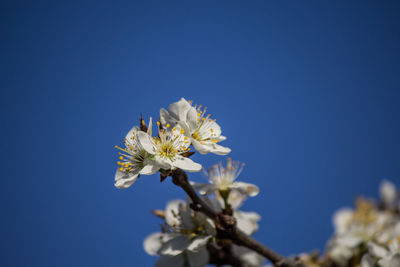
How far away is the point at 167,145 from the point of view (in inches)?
47.6

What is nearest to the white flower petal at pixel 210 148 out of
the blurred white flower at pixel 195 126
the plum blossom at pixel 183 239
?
the blurred white flower at pixel 195 126

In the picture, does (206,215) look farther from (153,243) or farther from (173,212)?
(153,243)

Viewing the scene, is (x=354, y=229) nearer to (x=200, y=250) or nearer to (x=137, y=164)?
(x=200, y=250)

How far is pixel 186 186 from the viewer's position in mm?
1189

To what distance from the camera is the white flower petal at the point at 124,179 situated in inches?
43.7

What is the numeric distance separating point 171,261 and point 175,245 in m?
0.15

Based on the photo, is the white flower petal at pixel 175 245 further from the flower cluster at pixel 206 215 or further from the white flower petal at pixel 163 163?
the white flower petal at pixel 163 163

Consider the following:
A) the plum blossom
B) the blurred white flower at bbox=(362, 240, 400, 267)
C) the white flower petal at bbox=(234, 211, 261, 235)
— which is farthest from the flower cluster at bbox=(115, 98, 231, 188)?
the blurred white flower at bbox=(362, 240, 400, 267)

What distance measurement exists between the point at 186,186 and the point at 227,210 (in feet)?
0.85

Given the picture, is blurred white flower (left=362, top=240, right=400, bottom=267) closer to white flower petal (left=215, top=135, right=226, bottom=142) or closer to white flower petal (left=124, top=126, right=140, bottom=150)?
white flower petal (left=215, top=135, right=226, bottom=142)

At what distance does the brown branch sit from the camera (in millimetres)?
1180

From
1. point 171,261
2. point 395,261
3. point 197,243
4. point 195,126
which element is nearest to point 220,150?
point 195,126

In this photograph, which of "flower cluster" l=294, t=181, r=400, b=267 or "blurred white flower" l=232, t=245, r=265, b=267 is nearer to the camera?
"flower cluster" l=294, t=181, r=400, b=267

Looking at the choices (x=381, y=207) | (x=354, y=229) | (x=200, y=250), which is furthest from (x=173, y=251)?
(x=381, y=207)
